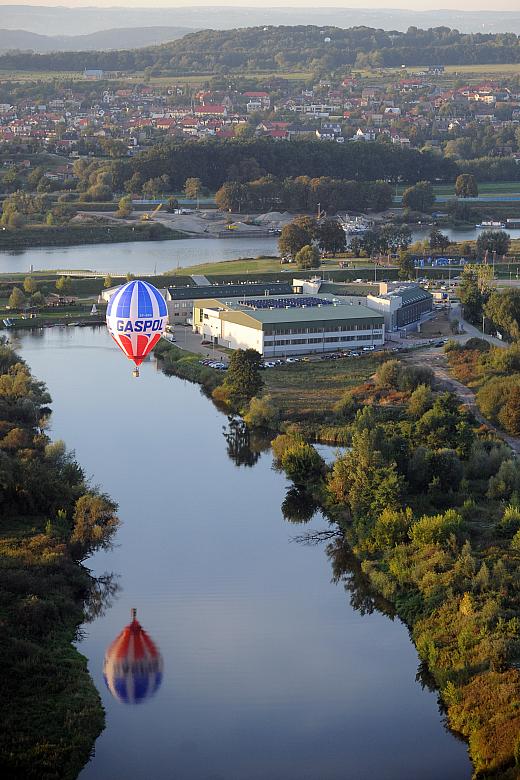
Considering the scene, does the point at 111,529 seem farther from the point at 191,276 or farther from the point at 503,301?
the point at 191,276

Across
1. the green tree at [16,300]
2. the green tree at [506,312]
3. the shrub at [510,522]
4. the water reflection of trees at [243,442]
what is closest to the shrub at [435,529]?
the shrub at [510,522]

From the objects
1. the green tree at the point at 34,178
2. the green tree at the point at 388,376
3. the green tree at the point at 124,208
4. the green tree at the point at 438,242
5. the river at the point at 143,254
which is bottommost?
the green tree at the point at 388,376

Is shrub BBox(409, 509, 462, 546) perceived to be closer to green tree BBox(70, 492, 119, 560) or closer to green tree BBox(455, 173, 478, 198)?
green tree BBox(70, 492, 119, 560)

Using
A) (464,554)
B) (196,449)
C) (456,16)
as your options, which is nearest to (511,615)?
(464,554)

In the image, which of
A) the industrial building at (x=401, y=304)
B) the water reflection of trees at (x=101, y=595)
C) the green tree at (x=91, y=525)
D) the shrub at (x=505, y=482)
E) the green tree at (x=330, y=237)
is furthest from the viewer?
the green tree at (x=330, y=237)

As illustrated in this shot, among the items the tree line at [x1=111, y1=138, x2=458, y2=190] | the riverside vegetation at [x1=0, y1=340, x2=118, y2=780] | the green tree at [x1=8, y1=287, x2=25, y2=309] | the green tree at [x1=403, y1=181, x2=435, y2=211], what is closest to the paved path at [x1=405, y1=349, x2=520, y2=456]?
the riverside vegetation at [x1=0, y1=340, x2=118, y2=780]

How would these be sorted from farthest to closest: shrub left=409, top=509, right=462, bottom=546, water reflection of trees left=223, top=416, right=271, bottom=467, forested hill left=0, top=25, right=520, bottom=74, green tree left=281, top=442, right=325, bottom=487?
forested hill left=0, top=25, right=520, bottom=74
water reflection of trees left=223, top=416, right=271, bottom=467
green tree left=281, top=442, right=325, bottom=487
shrub left=409, top=509, right=462, bottom=546

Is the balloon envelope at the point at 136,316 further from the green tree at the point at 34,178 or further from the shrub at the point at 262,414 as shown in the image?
the green tree at the point at 34,178
